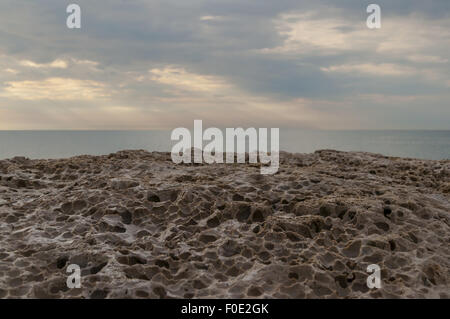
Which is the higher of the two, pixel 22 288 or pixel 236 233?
pixel 236 233

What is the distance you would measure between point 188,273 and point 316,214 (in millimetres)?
2705

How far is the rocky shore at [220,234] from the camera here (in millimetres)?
5918

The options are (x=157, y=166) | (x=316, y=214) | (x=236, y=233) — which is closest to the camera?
(x=236, y=233)

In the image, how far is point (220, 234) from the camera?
7066mm

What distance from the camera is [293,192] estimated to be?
8.52 meters

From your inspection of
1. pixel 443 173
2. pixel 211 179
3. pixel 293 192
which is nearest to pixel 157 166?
pixel 211 179

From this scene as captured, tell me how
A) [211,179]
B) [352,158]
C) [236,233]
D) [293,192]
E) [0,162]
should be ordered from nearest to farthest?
1. [236,233]
2. [293,192]
3. [211,179]
4. [0,162]
5. [352,158]

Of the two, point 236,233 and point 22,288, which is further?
point 236,233

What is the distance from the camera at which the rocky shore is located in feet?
19.4

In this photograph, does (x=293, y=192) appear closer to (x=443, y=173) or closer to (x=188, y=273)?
(x=188, y=273)

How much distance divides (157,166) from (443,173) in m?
7.55

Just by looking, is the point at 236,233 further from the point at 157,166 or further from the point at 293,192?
the point at 157,166
